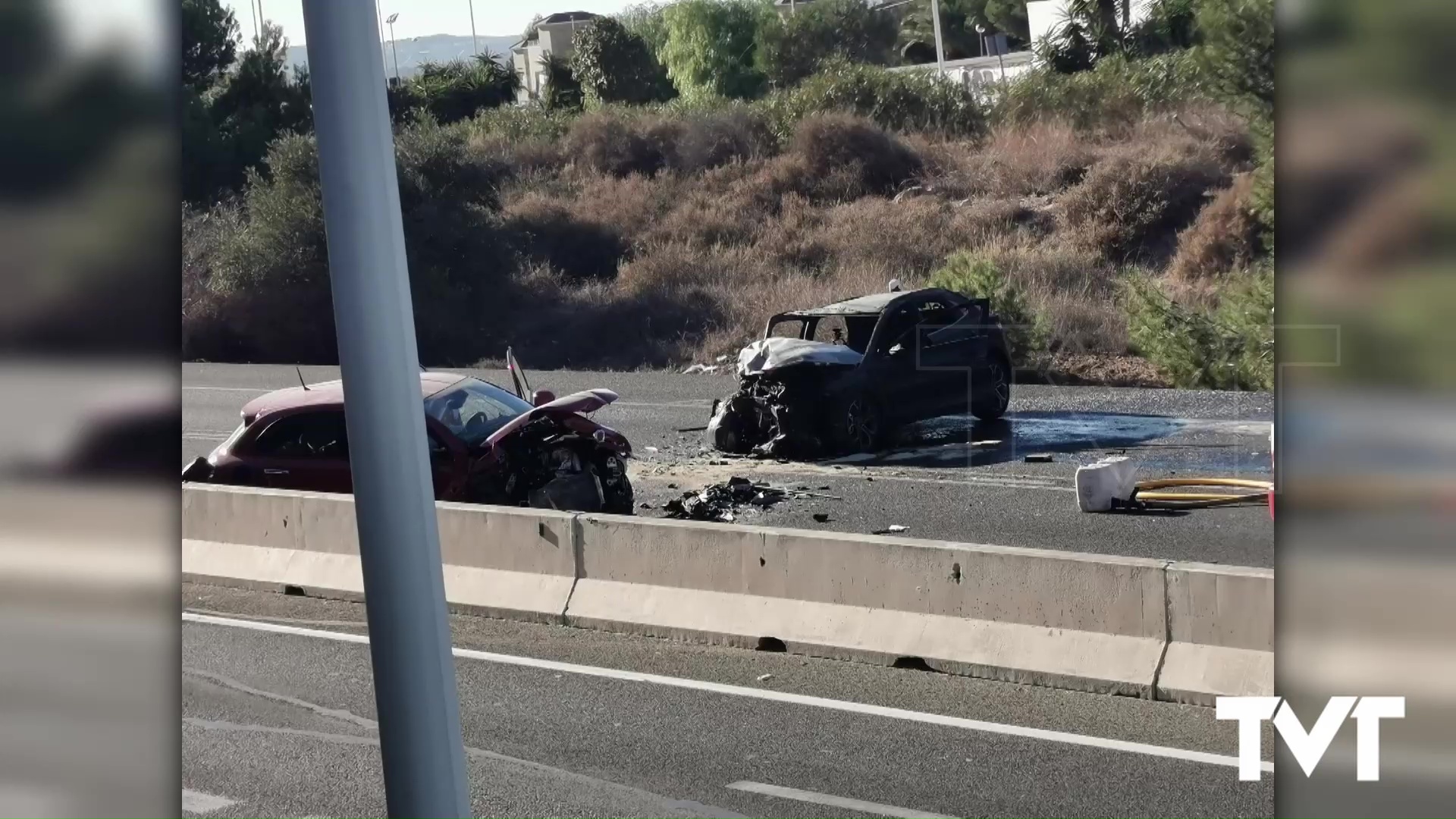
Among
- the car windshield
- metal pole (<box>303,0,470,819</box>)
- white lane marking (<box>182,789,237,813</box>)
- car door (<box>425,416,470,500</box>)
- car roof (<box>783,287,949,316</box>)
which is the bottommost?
white lane marking (<box>182,789,237,813</box>)

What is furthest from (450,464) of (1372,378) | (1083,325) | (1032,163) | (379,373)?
(1032,163)

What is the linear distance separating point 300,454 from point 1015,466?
7.33 m

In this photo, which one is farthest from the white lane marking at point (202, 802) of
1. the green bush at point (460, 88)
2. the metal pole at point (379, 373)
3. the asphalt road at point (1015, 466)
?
the green bush at point (460, 88)

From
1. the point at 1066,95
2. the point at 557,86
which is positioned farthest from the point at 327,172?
the point at 557,86

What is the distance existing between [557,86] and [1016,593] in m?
65.7

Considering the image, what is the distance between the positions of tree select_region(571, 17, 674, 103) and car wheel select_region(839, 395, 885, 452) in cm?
5451

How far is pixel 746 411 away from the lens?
57.2 feet

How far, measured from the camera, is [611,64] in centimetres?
7075

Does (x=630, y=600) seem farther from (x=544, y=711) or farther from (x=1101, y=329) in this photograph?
(x=1101, y=329)

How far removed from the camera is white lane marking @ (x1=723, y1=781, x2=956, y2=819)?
6.42m

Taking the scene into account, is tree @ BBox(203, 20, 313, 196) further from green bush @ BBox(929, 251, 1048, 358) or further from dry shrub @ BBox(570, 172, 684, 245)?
green bush @ BBox(929, 251, 1048, 358)

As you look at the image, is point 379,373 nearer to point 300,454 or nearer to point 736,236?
point 300,454

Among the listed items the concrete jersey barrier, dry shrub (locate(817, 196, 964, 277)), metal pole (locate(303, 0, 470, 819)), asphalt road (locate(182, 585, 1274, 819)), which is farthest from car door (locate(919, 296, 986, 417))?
metal pole (locate(303, 0, 470, 819))

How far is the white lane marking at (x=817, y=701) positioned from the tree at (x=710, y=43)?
7853cm
